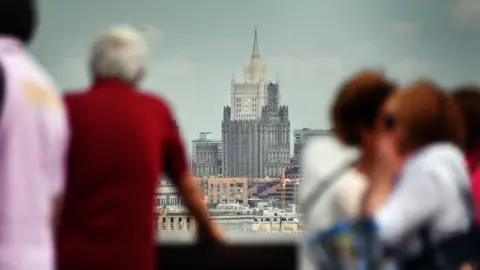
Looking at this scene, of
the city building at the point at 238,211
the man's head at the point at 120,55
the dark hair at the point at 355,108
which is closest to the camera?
the dark hair at the point at 355,108

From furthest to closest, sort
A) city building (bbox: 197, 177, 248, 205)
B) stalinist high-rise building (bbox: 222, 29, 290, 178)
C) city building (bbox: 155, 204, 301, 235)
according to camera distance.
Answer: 1. stalinist high-rise building (bbox: 222, 29, 290, 178)
2. city building (bbox: 197, 177, 248, 205)
3. city building (bbox: 155, 204, 301, 235)

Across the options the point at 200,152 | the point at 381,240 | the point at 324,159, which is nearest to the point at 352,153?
the point at 324,159

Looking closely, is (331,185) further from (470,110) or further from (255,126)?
(255,126)

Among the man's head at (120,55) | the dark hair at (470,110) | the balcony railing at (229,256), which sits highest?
the man's head at (120,55)

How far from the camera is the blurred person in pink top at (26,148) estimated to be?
1795mm

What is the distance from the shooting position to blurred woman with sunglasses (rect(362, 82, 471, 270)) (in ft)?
5.90

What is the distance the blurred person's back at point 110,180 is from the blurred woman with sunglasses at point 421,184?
1.43 ft

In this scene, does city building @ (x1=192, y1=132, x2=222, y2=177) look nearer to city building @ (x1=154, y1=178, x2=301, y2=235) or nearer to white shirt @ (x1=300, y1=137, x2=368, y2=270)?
city building @ (x1=154, y1=178, x2=301, y2=235)

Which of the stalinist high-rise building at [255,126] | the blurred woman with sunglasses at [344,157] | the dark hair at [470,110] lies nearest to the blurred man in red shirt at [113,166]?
the blurred woman with sunglasses at [344,157]

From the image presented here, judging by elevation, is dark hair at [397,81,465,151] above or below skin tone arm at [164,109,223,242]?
above

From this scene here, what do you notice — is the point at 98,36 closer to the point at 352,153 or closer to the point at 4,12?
the point at 4,12

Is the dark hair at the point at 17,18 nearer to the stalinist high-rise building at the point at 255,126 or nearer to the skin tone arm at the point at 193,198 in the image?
the skin tone arm at the point at 193,198

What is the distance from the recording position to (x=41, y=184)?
184 centimetres

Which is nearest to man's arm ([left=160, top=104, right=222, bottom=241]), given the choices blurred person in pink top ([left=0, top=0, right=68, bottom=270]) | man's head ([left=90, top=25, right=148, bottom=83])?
man's head ([left=90, top=25, right=148, bottom=83])
